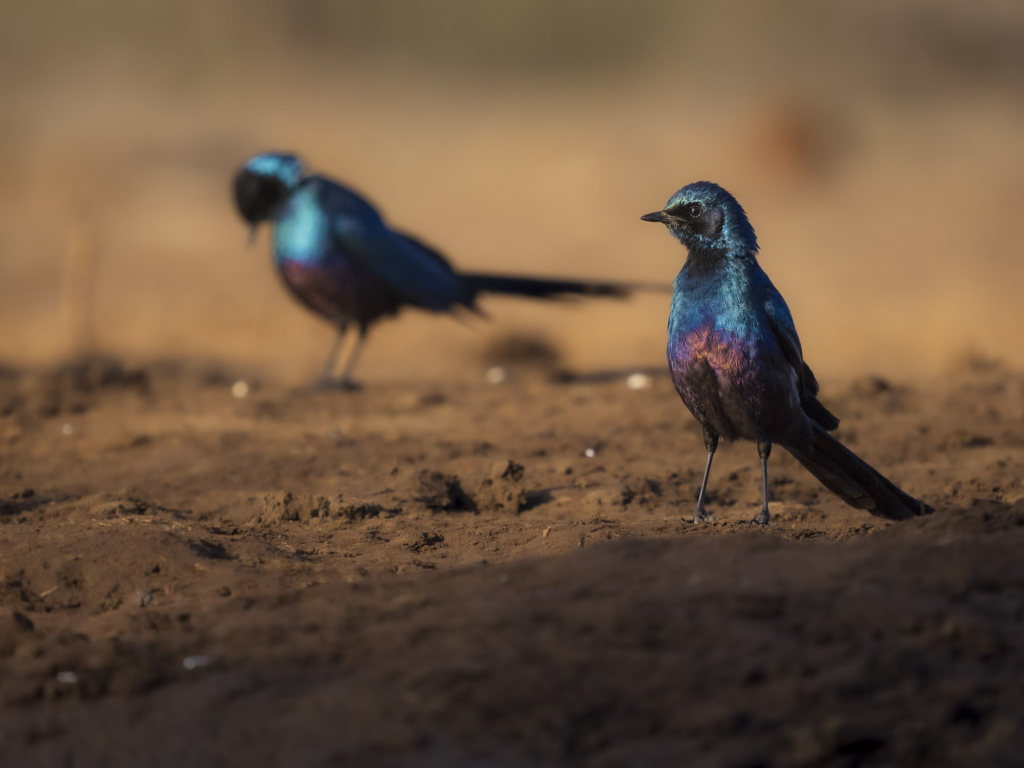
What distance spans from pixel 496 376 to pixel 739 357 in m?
5.13

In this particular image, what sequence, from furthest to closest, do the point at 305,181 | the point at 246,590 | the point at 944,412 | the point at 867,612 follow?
1. the point at 305,181
2. the point at 944,412
3. the point at 246,590
4. the point at 867,612

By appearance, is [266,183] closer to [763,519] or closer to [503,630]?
[763,519]

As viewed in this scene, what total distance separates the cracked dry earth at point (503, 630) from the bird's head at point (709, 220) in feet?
3.48

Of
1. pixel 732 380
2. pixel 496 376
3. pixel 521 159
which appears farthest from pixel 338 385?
pixel 521 159

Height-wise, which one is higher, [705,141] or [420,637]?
[705,141]

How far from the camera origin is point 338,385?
27.3 feet

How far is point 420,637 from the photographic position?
8.55 ft

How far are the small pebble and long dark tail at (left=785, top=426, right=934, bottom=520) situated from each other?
14.6ft

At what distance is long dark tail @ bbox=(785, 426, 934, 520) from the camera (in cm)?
418

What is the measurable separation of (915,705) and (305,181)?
7.03m

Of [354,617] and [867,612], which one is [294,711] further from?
[867,612]

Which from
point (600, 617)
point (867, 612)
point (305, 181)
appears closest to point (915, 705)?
point (867, 612)

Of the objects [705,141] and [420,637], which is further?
[705,141]

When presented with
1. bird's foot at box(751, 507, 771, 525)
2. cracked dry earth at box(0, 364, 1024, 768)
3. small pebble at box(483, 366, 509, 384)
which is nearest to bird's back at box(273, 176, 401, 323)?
small pebble at box(483, 366, 509, 384)
